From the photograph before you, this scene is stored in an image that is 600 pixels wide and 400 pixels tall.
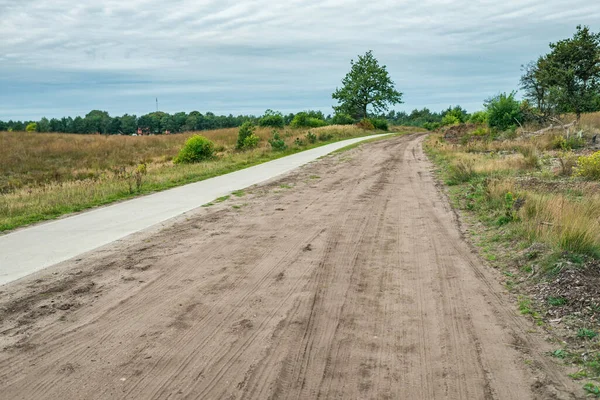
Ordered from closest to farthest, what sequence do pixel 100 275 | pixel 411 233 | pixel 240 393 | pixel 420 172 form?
pixel 240 393
pixel 100 275
pixel 411 233
pixel 420 172

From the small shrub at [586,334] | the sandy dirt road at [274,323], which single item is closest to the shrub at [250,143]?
the sandy dirt road at [274,323]

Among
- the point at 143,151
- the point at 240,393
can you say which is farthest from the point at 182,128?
the point at 240,393

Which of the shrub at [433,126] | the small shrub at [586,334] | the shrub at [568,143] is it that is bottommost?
the small shrub at [586,334]

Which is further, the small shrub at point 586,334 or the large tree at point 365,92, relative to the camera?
the large tree at point 365,92

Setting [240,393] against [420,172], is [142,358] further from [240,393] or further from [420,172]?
[420,172]

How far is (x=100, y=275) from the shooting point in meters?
6.50

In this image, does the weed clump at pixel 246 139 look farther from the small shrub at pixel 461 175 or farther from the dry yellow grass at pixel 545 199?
the small shrub at pixel 461 175

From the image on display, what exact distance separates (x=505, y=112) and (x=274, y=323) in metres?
30.1

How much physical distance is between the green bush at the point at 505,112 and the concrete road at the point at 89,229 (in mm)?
22037

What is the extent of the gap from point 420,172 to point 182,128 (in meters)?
85.6

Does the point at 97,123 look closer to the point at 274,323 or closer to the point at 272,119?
the point at 272,119

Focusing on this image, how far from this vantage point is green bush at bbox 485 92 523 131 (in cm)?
3048

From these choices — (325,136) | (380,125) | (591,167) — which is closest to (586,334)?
(591,167)

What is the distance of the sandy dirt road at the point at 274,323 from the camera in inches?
151
